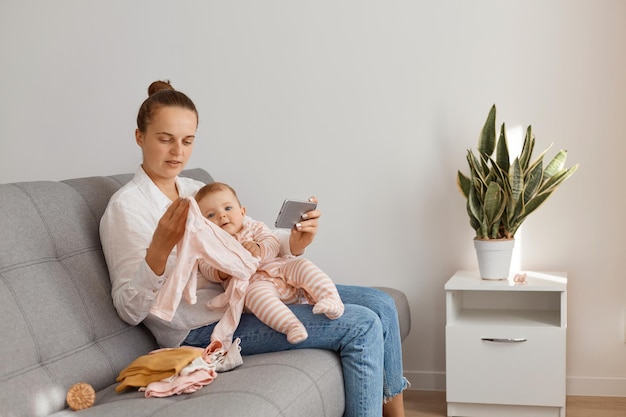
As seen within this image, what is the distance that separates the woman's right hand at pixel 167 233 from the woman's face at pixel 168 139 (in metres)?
0.37

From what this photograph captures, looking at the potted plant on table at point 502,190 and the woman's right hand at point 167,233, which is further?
the potted plant on table at point 502,190

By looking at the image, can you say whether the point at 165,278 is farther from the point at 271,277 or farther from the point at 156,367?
the point at 271,277

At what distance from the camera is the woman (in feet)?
7.47

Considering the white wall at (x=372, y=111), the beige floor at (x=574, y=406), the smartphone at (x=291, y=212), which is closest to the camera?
the smartphone at (x=291, y=212)

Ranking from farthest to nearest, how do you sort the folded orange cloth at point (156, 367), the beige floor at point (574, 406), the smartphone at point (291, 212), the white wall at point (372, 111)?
the white wall at point (372, 111) < the beige floor at point (574, 406) < the smartphone at point (291, 212) < the folded orange cloth at point (156, 367)

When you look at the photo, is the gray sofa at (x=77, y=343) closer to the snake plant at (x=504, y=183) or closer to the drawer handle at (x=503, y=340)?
the drawer handle at (x=503, y=340)

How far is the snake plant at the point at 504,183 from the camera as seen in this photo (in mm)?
3061

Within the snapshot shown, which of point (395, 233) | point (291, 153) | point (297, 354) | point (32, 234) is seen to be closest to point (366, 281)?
point (395, 233)

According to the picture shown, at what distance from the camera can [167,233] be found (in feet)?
6.88

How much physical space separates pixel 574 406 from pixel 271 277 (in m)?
1.46

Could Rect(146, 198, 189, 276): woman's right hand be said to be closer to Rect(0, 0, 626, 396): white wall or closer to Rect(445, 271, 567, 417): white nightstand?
Rect(445, 271, 567, 417): white nightstand

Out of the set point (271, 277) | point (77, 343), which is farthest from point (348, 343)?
point (77, 343)

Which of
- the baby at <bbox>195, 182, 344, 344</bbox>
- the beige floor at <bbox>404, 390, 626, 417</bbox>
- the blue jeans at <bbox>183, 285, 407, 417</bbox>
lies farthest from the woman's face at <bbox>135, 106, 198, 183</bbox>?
the beige floor at <bbox>404, 390, 626, 417</bbox>

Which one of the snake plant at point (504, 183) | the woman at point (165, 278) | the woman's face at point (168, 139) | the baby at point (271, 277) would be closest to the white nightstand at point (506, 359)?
the snake plant at point (504, 183)
